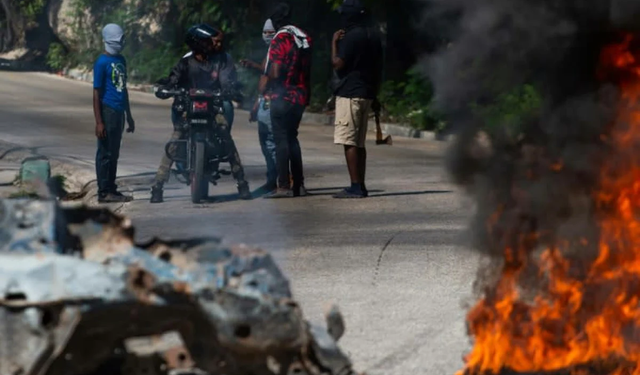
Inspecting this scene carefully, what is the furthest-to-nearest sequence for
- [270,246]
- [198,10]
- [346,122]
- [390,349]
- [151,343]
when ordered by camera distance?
1. [198,10]
2. [346,122]
3. [270,246]
4. [390,349]
5. [151,343]

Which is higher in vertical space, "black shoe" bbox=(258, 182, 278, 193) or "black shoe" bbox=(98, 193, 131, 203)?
"black shoe" bbox=(258, 182, 278, 193)

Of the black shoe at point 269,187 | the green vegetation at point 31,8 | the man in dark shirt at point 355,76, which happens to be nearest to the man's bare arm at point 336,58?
the man in dark shirt at point 355,76

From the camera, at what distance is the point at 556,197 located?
618cm

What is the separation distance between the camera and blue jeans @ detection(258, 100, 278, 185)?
45.4 ft

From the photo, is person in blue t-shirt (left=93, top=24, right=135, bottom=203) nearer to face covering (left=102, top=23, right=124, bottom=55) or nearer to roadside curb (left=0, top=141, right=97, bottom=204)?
face covering (left=102, top=23, right=124, bottom=55)

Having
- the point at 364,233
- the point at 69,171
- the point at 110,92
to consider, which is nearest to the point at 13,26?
the point at 69,171

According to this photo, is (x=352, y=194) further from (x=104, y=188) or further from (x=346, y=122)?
(x=104, y=188)

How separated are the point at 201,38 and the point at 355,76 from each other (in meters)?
1.53

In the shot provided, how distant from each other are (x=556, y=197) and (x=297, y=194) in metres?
7.70

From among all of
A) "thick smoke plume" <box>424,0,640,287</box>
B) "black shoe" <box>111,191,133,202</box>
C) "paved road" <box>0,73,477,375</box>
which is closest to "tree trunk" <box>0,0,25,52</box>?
"paved road" <box>0,73,477,375</box>

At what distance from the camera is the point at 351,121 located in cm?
1335

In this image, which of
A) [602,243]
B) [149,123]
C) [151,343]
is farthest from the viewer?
[149,123]

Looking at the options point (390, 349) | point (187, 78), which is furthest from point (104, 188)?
point (390, 349)

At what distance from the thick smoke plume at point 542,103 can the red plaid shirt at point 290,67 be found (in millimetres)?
6829
